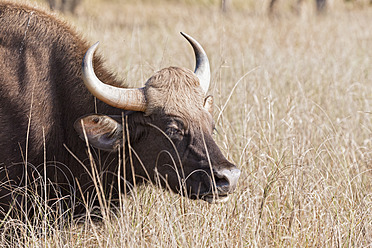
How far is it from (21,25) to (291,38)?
758 cm

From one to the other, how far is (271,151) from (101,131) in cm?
182

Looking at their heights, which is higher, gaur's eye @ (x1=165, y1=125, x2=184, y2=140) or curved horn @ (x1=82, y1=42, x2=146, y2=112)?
curved horn @ (x1=82, y1=42, x2=146, y2=112)

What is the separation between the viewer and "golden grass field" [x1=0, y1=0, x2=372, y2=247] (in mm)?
4035

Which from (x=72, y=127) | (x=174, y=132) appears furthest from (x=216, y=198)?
(x=72, y=127)

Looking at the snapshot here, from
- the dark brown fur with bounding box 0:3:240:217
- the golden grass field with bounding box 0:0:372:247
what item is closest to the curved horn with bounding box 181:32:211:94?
the dark brown fur with bounding box 0:3:240:217

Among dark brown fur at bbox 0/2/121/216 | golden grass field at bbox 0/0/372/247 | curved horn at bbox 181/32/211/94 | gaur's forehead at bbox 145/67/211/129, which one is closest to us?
golden grass field at bbox 0/0/372/247

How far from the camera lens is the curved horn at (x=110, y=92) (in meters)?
4.06

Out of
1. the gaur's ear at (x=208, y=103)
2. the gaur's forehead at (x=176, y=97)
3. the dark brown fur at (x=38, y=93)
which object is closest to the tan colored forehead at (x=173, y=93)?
the gaur's forehead at (x=176, y=97)

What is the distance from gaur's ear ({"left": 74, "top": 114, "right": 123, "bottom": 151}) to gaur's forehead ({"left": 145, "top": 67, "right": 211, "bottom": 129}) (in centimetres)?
29

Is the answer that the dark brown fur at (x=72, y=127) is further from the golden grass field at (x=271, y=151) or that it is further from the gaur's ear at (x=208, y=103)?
the golden grass field at (x=271, y=151)

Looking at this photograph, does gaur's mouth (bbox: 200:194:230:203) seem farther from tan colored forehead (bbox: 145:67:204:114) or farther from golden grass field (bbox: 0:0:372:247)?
tan colored forehead (bbox: 145:67:204:114)

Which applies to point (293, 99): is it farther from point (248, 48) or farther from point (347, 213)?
point (248, 48)

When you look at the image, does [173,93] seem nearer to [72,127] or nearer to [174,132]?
[174,132]

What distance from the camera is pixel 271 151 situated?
5.25 meters
